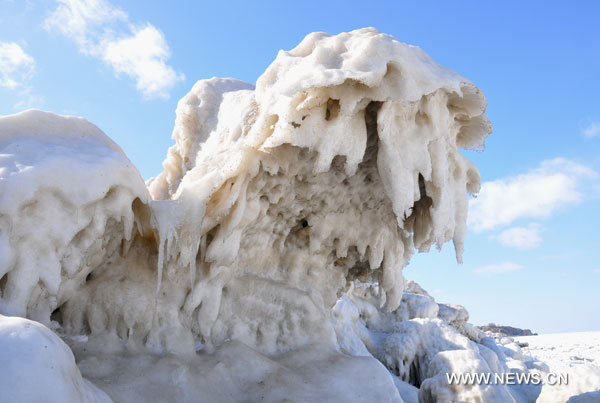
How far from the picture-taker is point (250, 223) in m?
5.26

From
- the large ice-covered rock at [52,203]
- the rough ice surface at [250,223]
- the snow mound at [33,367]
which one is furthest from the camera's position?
the rough ice surface at [250,223]

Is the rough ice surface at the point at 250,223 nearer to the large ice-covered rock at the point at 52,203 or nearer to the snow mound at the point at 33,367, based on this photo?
the large ice-covered rock at the point at 52,203

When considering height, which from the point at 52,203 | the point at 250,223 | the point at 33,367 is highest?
the point at 250,223

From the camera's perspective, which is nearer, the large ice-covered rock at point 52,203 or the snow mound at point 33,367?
the snow mound at point 33,367

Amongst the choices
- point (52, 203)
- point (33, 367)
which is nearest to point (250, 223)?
point (52, 203)

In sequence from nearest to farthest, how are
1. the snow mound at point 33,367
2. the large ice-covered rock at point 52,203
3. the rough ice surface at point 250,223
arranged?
A: the snow mound at point 33,367
the large ice-covered rock at point 52,203
the rough ice surface at point 250,223

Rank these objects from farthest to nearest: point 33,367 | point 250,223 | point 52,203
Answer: point 250,223
point 52,203
point 33,367

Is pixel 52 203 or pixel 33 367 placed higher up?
pixel 52 203

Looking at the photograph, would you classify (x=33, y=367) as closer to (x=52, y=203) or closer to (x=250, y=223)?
(x=52, y=203)

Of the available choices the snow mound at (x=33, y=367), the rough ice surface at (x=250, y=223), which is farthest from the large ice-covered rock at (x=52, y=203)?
the snow mound at (x=33, y=367)

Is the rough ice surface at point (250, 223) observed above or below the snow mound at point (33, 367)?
above

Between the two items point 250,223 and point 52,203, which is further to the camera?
point 250,223

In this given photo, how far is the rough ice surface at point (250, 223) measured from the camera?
147 inches

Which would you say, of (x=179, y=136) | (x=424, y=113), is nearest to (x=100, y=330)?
(x=179, y=136)
